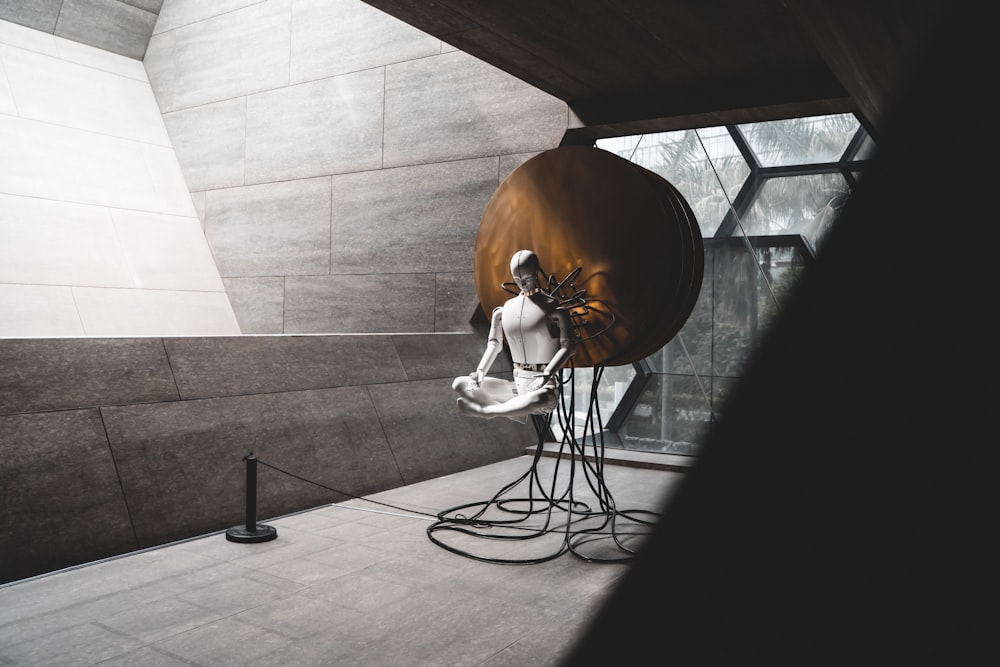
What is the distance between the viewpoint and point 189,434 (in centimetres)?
521

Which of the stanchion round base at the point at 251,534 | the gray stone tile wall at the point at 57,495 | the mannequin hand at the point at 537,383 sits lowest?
the stanchion round base at the point at 251,534

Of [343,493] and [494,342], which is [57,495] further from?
[494,342]

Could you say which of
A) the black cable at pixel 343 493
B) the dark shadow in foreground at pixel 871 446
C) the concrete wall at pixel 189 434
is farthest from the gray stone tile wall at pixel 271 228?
the dark shadow in foreground at pixel 871 446

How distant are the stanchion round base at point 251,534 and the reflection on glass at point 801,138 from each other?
5650 mm

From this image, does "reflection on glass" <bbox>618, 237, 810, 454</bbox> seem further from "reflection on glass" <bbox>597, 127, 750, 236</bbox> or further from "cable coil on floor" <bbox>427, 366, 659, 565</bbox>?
"cable coil on floor" <bbox>427, 366, 659, 565</bbox>

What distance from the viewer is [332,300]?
9688 mm

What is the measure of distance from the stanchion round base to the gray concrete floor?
0.14ft

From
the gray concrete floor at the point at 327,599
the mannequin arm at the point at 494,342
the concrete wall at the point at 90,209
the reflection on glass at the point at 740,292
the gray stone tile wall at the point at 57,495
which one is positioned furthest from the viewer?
the concrete wall at the point at 90,209

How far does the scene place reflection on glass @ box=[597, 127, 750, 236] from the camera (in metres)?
7.94

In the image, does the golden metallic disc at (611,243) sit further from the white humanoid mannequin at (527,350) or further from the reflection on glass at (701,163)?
the reflection on glass at (701,163)

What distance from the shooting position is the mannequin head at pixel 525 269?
498 cm

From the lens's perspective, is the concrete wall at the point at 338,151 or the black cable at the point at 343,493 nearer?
the black cable at the point at 343,493

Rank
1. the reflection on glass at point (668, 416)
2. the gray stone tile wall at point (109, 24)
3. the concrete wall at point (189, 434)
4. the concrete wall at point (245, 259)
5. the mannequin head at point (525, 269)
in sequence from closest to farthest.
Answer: the concrete wall at point (189, 434) < the concrete wall at point (245, 259) < the mannequin head at point (525, 269) < the reflection on glass at point (668, 416) < the gray stone tile wall at point (109, 24)

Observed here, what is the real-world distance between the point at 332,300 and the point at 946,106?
9427 millimetres
